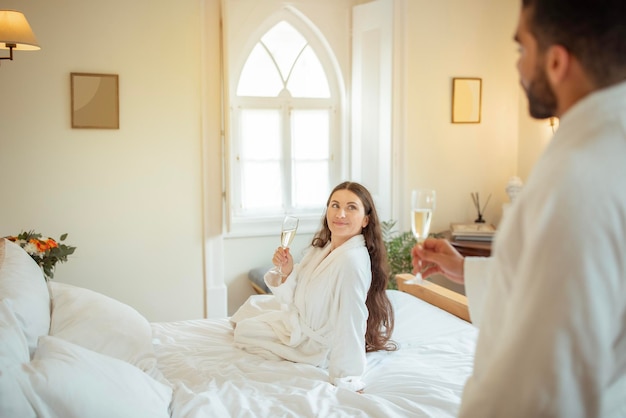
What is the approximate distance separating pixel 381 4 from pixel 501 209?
1.87 meters

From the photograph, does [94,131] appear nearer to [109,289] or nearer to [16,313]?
[109,289]

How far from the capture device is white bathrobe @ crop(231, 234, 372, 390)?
89.6 inches

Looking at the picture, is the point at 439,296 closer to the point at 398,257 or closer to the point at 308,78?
the point at 398,257

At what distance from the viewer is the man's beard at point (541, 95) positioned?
0.95 meters

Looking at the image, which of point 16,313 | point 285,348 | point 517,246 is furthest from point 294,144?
point 517,246

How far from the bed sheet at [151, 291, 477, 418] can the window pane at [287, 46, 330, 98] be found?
7.93 ft

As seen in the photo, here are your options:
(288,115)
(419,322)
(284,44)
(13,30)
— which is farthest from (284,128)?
(13,30)

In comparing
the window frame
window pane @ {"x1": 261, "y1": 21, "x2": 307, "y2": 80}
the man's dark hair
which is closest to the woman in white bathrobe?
the man's dark hair

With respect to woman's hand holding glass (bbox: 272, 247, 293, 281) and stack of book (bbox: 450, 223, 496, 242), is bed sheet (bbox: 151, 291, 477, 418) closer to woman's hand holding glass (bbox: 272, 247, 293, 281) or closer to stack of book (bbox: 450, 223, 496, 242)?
woman's hand holding glass (bbox: 272, 247, 293, 281)

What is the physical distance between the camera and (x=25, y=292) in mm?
1984

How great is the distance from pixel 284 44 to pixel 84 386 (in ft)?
12.2

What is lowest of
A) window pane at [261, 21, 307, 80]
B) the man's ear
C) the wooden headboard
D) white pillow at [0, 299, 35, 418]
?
the wooden headboard

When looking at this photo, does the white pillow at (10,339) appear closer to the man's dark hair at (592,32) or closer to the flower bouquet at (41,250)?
the flower bouquet at (41,250)

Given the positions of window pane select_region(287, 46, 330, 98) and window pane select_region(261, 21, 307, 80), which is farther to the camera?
window pane select_region(287, 46, 330, 98)
